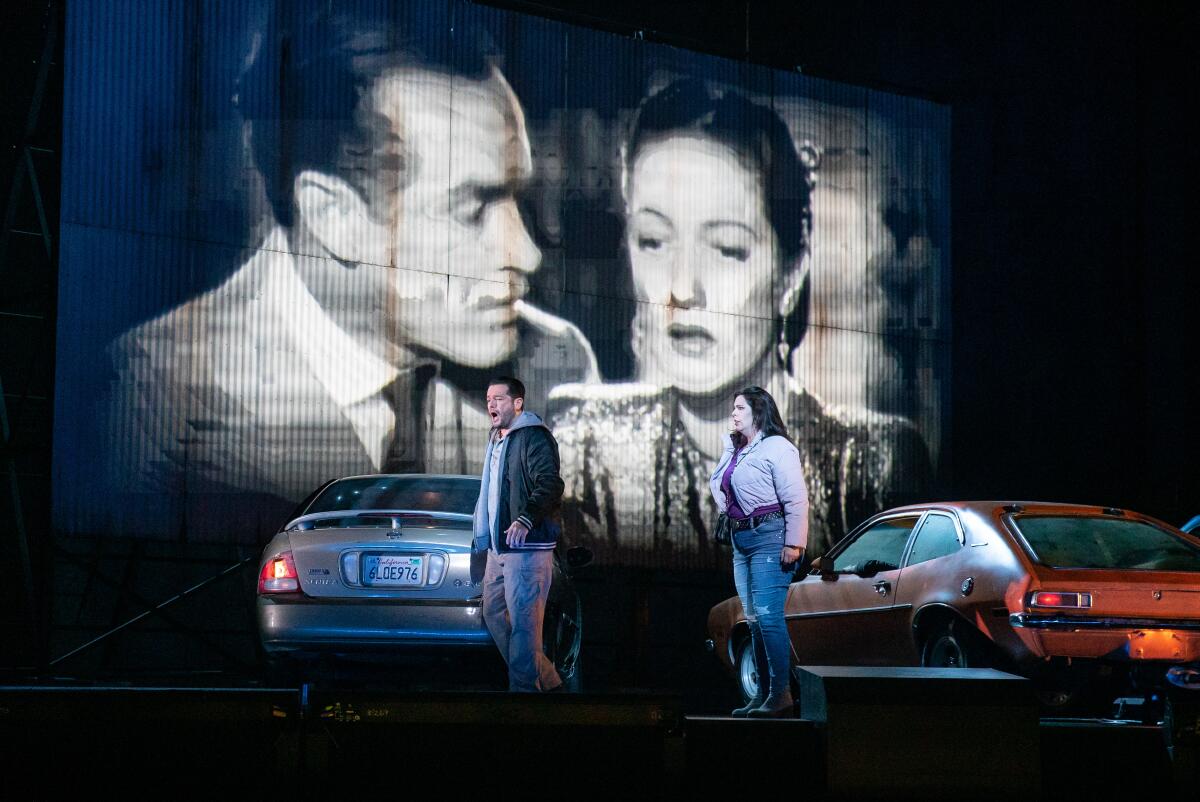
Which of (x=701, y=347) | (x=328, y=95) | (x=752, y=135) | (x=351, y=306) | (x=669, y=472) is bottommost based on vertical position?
(x=669, y=472)

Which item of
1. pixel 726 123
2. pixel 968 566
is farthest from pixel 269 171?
pixel 968 566

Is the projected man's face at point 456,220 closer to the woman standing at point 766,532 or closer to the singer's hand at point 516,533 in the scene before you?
the woman standing at point 766,532

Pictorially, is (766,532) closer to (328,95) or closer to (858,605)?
(858,605)

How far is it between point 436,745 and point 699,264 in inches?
408

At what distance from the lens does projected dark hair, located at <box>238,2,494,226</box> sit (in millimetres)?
12938

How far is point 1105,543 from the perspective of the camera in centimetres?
792

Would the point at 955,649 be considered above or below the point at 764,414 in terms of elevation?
below

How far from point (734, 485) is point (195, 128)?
754 centimetres

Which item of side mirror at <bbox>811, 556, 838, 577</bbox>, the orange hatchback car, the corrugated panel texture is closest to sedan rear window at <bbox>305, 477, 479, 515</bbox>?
side mirror at <bbox>811, 556, 838, 577</bbox>

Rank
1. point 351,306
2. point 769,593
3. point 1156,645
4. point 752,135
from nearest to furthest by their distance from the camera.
Answer: point 1156,645, point 769,593, point 351,306, point 752,135

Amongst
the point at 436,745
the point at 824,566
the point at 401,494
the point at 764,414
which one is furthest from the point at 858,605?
the point at 436,745

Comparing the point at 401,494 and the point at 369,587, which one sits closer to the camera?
the point at 369,587

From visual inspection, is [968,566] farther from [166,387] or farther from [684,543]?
[166,387]

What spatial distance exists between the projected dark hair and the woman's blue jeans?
284 inches
